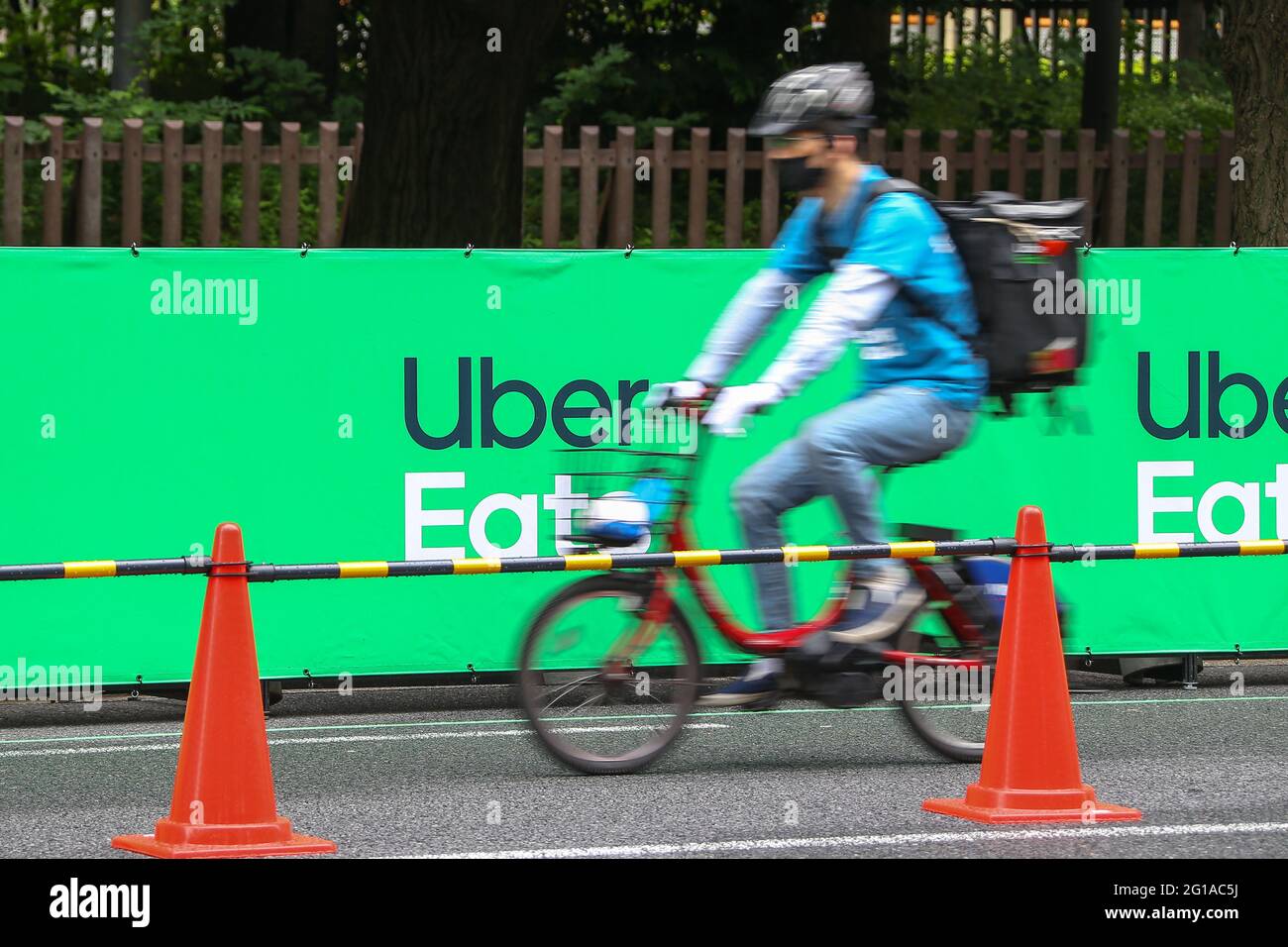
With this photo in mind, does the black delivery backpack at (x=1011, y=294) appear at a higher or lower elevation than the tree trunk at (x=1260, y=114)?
lower

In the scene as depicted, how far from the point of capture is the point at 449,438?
9.19 meters

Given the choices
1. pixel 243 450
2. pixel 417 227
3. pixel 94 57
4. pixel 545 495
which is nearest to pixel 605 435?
pixel 545 495

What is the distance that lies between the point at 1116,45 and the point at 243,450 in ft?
53.8

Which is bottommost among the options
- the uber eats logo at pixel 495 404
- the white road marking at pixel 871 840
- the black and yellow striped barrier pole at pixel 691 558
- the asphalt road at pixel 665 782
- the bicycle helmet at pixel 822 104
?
the asphalt road at pixel 665 782

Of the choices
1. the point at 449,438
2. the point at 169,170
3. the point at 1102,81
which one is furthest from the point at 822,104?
the point at 1102,81

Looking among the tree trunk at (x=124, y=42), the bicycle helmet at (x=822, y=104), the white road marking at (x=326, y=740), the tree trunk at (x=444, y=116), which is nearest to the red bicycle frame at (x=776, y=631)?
the white road marking at (x=326, y=740)

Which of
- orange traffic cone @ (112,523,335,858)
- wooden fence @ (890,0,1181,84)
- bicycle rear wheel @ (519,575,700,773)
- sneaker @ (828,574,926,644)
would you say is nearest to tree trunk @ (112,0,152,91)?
wooden fence @ (890,0,1181,84)

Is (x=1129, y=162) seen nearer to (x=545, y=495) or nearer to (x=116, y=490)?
(x=545, y=495)

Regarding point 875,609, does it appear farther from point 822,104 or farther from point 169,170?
point 169,170

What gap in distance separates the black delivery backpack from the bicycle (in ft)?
2.14

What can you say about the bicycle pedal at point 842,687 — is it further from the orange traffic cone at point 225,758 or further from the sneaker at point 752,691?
the orange traffic cone at point 225,758

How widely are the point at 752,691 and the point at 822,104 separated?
1.97 m

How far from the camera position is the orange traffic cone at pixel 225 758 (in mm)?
6020

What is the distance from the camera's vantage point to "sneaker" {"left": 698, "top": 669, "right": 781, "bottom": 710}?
7.18 m
